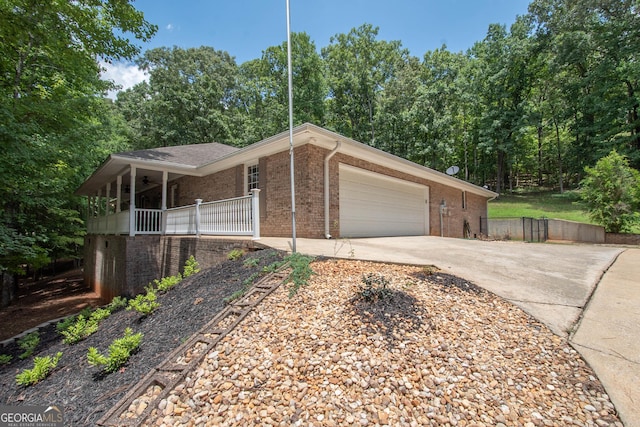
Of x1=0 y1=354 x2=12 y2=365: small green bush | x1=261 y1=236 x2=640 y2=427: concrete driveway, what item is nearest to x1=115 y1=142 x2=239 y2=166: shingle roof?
x1=0 y1=354 x2=12 y2=365: small green bush

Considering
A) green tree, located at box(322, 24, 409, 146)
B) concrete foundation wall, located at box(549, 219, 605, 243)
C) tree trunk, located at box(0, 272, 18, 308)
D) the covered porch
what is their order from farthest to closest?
green tree, located at box(322, 24, 409, 146)
concrete foundation wall, located at box(549, 219, 605, 243)
tree trunk, located at box(0, 272, 18, 308)
the covered porch

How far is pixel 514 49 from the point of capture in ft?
75.7

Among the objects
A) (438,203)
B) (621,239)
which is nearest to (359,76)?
(438,203)

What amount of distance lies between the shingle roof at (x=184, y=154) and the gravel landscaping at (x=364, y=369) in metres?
7.62

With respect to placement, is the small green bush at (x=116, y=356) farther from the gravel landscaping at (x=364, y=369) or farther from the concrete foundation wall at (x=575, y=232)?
the concrete foundation wall at (x=575, y=232)

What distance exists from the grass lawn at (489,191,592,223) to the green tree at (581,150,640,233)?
501 cm

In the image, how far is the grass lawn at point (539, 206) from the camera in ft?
60.0

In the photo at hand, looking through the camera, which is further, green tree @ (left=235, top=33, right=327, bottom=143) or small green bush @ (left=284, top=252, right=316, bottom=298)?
green tree @ (left=235, top=33, right=327, bottom=143)

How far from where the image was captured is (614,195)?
38.8 ft

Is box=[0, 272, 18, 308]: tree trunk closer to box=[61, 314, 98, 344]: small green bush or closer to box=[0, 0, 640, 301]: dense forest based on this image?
box=[0, 0, 640, 301]: dense forest

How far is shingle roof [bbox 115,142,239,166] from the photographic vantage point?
9595 millimetres

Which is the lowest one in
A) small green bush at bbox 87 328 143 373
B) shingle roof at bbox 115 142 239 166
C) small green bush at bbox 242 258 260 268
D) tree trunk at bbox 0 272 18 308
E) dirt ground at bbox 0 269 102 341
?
dirt ground at bbox 0 269 102 341

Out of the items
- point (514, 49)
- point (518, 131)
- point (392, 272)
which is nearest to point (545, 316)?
point (392, 272)

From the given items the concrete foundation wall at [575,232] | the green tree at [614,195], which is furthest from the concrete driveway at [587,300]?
the concrete foundation wall at [575,232]
